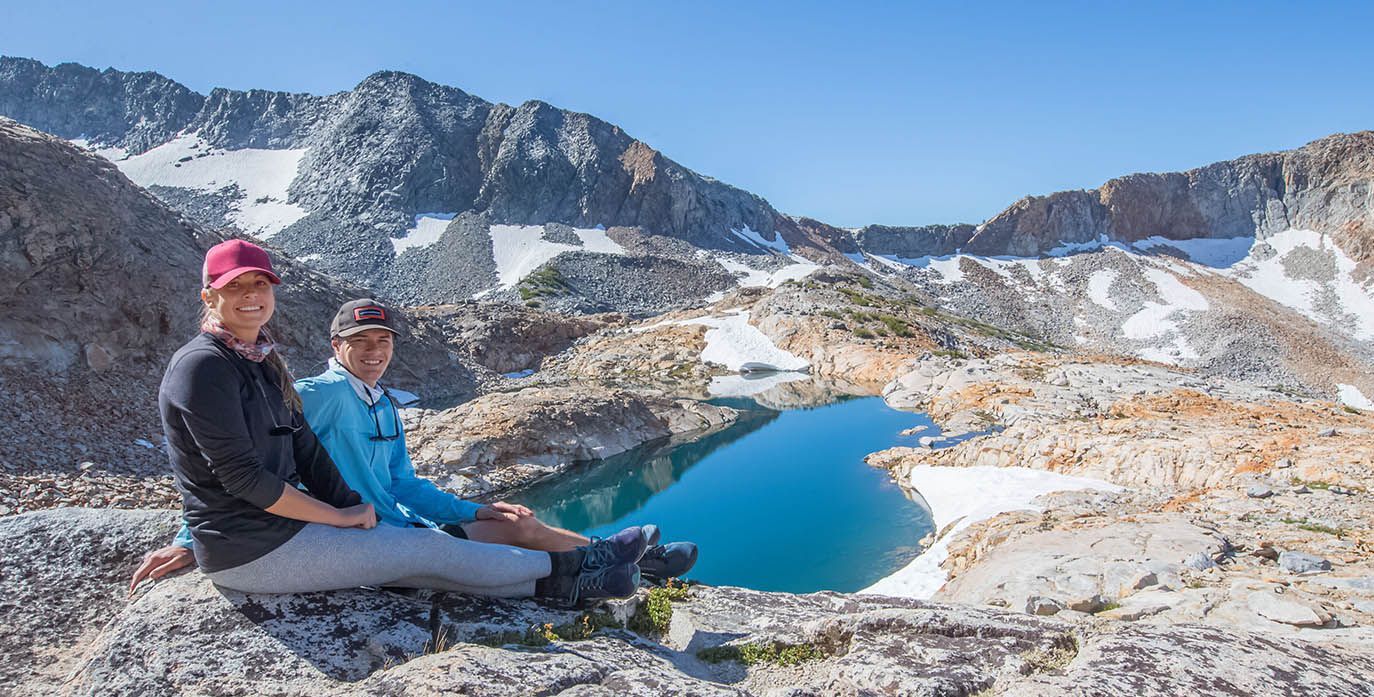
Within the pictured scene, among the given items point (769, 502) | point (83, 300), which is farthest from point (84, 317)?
point (769, 502)

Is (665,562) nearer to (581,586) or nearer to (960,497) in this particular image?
(581,586)

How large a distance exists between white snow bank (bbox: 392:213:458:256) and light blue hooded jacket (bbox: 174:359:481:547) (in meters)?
86.4

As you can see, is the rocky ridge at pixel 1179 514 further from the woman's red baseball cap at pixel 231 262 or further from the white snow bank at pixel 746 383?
the white snow bank at pixel 746 383

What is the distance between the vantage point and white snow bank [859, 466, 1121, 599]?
45.0ft

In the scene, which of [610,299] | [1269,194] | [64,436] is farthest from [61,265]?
[1269,194]

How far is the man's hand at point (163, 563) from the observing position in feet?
12.9

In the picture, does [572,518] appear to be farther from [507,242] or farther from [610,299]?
[507,242]

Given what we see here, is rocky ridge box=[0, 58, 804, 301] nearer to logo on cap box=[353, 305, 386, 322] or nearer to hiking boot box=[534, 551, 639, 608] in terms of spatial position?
logo on cap box=[353, 305, 386, 322]

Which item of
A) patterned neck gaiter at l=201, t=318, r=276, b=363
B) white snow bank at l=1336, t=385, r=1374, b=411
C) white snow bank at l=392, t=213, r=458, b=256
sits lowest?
white snow bank at l=1336, t=385, r=1374, b=411

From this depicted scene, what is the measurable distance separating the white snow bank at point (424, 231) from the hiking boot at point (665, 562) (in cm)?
8657

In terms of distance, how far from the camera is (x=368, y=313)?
4855 millimetres

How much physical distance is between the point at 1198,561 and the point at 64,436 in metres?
23.0

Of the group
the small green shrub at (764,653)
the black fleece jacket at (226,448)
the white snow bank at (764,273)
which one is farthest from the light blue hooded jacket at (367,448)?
the white snow bank at (764,273)

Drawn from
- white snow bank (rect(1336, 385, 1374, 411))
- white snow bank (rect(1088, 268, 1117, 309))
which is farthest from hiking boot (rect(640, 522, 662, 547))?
white snow bank (rect(1088, 268, 1117, 309))
